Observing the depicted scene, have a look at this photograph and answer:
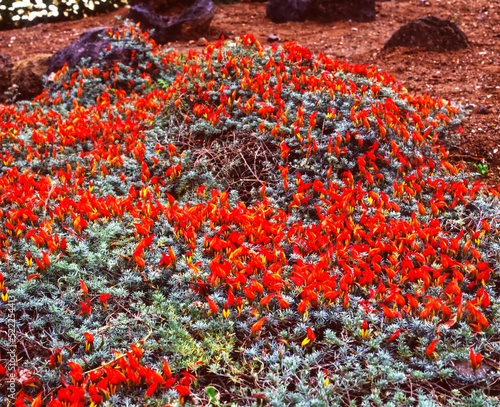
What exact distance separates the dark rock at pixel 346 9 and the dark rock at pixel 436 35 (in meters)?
2.48

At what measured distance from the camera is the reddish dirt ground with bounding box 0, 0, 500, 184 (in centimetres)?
496

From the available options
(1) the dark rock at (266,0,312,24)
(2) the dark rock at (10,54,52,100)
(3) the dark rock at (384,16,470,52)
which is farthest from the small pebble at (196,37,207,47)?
(3) the dark rock at (384,16,470,52)

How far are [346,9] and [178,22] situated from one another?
3.69 meters

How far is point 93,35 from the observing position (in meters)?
7.42

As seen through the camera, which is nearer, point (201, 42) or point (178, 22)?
point (201, 42)

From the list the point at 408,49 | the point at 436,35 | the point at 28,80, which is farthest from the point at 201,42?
the point at 436,35

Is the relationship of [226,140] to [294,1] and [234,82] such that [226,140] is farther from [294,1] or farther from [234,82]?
[294,1]

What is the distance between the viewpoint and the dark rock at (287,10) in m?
9.45

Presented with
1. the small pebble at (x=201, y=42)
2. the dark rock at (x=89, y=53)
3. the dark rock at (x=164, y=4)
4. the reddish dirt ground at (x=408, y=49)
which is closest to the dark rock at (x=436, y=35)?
the reddish dirt ground at (x=408, y=49)

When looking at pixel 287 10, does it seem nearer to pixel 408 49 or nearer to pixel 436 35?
pixel 408 49

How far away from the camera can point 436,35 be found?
270 inches

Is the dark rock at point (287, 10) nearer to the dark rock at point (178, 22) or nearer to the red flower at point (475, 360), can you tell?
the dark rock at point (178, 22)

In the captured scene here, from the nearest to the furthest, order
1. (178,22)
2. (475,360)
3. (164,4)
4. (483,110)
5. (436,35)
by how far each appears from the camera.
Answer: (475,360)
(483,110)
(436,35)
(178,22)
(164,4)

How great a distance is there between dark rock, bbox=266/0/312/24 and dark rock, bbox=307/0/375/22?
225 mm
